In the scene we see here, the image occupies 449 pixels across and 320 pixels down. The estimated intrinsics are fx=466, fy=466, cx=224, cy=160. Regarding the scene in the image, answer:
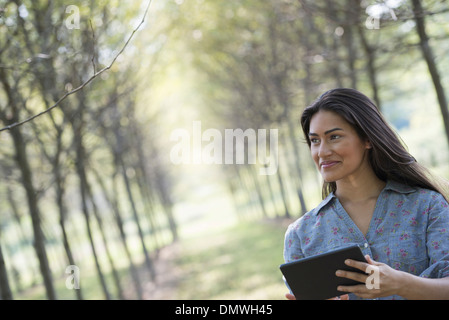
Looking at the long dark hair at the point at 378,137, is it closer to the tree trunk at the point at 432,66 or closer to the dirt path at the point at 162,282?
the tree trunk at the point at 432,66

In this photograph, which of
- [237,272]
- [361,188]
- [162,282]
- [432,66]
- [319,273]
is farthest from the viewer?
[162,282]

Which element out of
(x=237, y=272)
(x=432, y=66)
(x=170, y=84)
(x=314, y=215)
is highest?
(x=170, y=84)

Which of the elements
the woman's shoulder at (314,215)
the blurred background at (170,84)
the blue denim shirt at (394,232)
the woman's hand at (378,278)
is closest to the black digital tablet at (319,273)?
the woman's hand at (378,278)

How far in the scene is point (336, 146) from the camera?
198cm

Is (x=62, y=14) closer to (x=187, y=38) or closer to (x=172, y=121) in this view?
(x=187, y=38)

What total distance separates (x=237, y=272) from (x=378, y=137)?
9767 millimetres

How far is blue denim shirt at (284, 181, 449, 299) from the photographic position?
176 cm

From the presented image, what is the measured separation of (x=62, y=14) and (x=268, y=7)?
203 inches

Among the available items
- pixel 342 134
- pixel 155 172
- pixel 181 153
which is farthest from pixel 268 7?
pixel 181 153

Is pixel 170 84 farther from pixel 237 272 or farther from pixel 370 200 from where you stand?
pixel 370 200

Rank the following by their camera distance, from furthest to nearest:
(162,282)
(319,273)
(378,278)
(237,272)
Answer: (162,282), (237,272), (319,273), (378,278)

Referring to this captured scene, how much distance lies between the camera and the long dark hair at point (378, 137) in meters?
1.97

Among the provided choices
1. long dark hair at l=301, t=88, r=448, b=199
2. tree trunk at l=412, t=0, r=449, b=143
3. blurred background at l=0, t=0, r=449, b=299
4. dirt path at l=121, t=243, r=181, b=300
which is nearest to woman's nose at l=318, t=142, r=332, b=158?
long dark hair at l=301, t=88, r=448, b=199

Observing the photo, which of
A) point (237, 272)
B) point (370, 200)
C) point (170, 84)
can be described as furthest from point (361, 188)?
point (170, 84)
